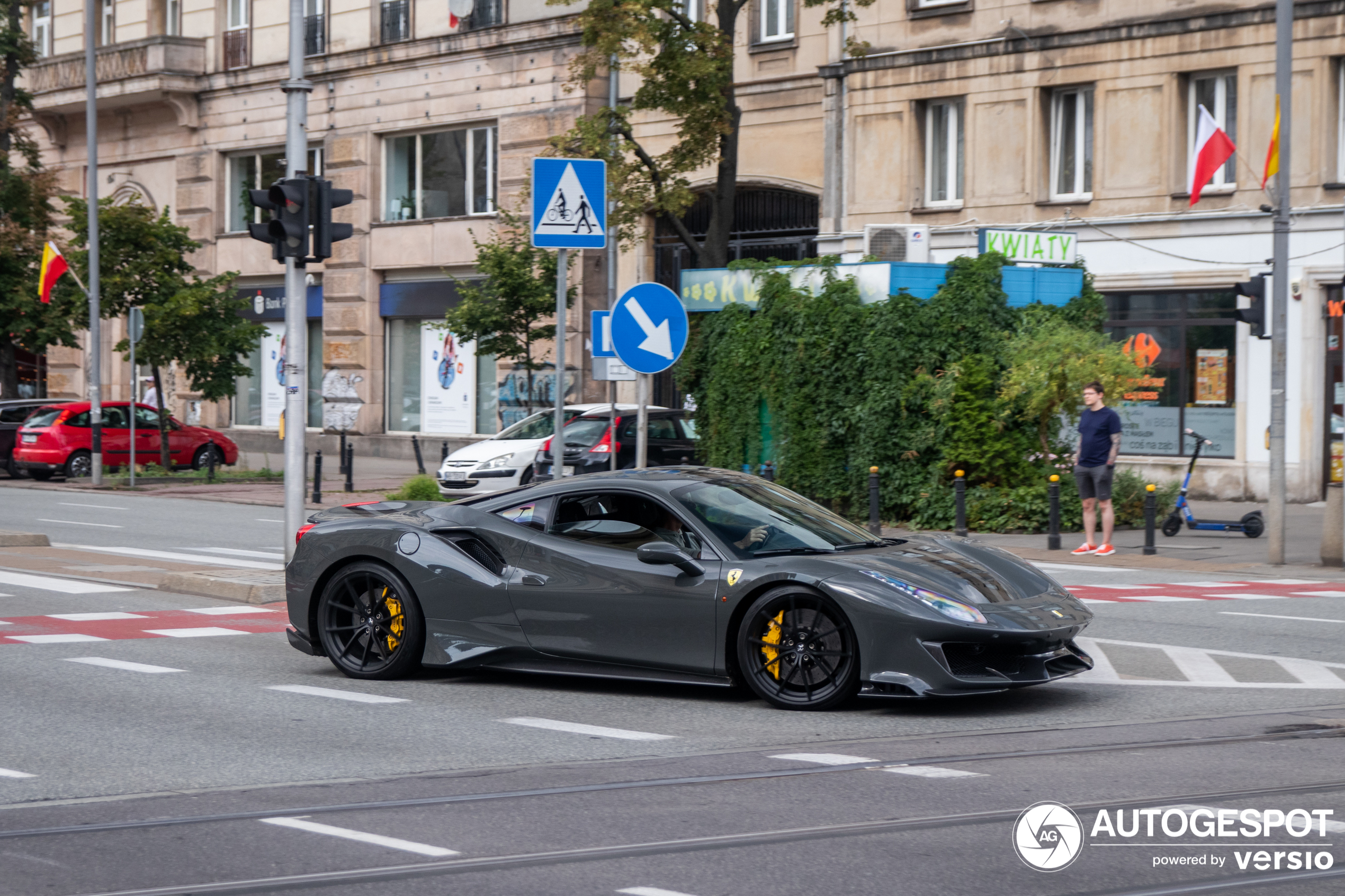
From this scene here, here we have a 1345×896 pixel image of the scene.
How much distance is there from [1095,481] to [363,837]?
1344 cm

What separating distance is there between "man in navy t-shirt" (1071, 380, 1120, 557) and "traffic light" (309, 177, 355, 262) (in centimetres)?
860

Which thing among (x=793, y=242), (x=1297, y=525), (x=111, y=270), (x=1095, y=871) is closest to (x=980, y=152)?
(x=793, y=242)

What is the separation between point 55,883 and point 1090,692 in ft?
18.7

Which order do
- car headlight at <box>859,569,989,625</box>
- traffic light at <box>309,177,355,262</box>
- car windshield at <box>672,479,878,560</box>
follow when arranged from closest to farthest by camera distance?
1. car headlight at <box>859,569,989,625</box>
2. car windshield at <box>672,479,878,560</box>
3. traffic light at <box>309,177,355,262</box>

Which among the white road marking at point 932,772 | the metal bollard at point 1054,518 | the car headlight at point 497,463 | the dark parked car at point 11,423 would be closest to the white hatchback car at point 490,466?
the car headlight at point 497,463

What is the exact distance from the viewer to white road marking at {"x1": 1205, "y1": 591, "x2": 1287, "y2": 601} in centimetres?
1380

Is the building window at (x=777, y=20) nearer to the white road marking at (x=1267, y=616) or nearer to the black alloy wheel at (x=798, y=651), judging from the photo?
the white road marking at (x=1267, y=616)

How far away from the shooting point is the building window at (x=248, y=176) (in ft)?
138

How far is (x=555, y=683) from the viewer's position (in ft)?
31.3

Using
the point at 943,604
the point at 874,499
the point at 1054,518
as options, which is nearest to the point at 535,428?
the point at 874,499

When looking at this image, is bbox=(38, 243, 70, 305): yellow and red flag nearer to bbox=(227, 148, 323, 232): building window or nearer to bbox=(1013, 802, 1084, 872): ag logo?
bbox=(227, 148, 323, 232): building window

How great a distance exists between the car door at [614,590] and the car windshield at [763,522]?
159 mm

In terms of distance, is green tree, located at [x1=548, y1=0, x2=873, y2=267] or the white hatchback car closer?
the white hatchback car

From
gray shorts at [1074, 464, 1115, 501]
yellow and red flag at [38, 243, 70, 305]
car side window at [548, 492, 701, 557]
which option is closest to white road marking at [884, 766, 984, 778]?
car side window at [548, 492, 701, 557]
